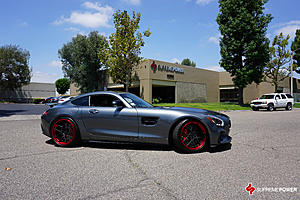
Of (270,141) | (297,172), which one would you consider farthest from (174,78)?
(297,172)

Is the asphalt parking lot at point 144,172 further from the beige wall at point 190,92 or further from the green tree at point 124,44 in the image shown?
the beige wall at point 190,92

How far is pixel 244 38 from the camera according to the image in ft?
84.6

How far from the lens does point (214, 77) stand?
4209 cm

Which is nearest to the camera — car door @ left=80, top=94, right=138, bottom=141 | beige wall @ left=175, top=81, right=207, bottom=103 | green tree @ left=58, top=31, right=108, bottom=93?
car door @ left=80, top=94, right=138, bottom=141

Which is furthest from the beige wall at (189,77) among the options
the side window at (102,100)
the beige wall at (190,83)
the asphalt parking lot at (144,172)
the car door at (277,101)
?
the asphalt parking lot at (144,172)


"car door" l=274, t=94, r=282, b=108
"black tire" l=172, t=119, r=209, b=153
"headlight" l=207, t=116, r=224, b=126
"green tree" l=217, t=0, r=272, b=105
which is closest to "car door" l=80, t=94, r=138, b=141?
"black tire" l=172, t=119, r=209, b=153

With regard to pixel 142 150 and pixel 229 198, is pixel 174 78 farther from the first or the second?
pixel 229 198

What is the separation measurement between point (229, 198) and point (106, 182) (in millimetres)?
1634

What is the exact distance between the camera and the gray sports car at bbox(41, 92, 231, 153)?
4.63 m

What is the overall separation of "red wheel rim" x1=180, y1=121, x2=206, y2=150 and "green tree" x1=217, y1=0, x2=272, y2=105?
23.4 metres

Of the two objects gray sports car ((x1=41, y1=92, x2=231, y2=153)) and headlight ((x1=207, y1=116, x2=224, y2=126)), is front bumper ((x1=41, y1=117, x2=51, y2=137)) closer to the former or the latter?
gray sports car ((x1=41, y1=92, x2=231, y2=153))

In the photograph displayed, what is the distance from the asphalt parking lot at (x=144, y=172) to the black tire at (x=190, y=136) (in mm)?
212

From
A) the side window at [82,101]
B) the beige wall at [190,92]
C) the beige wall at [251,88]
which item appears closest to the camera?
the side window at [82,101]

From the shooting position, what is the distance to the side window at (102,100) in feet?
17.2
